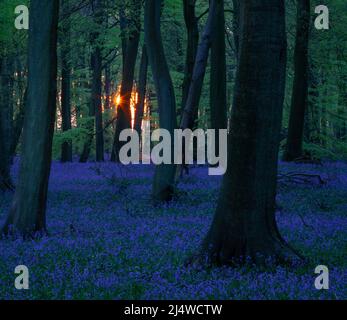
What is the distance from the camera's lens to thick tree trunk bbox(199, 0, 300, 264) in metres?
8.12

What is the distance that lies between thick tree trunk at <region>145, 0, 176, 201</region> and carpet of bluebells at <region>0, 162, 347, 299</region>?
1.64ft

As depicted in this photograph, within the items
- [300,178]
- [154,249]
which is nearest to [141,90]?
[300,178]

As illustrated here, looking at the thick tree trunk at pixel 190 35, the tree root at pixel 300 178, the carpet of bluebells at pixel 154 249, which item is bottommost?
the carpet of bluebells at pixel 154 249

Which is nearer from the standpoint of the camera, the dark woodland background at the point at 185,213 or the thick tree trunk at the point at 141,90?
the dark woodland background at the point at 185,213

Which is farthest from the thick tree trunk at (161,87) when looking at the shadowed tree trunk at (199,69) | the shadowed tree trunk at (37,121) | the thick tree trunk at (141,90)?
the thick tree trunk at (141,90)

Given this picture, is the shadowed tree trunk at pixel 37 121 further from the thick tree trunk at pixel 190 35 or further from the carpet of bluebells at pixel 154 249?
the thick tree trunk at pixel 190 35

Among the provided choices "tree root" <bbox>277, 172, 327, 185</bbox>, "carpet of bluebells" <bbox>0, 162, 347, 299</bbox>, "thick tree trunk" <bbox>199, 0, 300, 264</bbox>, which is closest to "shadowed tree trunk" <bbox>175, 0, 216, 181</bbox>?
"carpet of bluebells" <bbox>0, 162, 347, 299</bbox>

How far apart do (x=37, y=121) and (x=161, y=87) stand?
5.55 metres

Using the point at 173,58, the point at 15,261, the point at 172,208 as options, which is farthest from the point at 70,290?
the point at 173,58

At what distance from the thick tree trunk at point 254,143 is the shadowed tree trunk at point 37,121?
4.48 m

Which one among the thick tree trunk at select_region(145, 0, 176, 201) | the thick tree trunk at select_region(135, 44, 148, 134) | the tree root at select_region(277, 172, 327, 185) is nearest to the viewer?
the thick tree trunk at select_region(145, 0, 176, 201)

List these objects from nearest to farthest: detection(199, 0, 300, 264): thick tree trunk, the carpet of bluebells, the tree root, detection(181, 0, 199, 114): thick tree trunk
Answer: the carpet of bluebells, detection(199, 0, 300, 264): thick tree trunk, the tree root, detection(181, 0, 199, 114): thick tree trunk

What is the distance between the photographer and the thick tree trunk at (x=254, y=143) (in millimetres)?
8125

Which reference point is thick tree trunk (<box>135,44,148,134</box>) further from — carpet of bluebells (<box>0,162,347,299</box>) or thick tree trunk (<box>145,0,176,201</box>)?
thick tree trunk (<box>145,0,176,201</box>)
